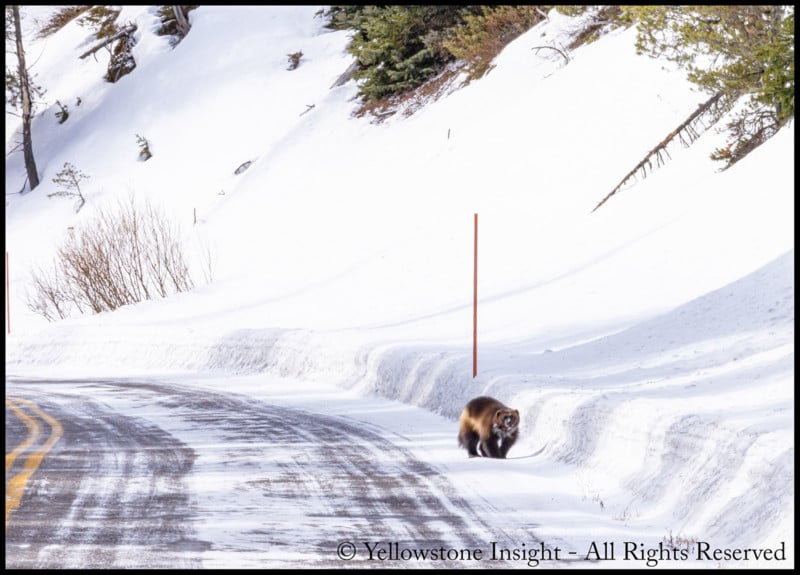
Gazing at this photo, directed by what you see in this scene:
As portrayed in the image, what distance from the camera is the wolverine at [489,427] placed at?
32.0 ft

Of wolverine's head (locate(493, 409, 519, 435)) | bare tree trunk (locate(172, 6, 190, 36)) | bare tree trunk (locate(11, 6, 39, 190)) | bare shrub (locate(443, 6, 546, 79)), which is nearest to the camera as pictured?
wolverine's head (locate(493, 409, 519, 435))

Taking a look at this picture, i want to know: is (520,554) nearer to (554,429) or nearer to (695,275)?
(554,429)

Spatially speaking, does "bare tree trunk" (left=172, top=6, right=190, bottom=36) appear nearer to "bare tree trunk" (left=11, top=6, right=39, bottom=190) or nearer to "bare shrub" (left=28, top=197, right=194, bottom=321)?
"bare tree trunk" (left=11, top=6, right=39, bottom=190)

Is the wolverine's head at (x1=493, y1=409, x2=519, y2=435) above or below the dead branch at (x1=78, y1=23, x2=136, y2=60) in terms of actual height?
below

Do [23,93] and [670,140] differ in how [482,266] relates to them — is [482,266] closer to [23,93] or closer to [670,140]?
[670,140]

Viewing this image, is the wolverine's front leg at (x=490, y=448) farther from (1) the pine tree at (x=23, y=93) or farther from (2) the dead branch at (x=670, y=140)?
(1) the pine tree at (x=23, y=93)

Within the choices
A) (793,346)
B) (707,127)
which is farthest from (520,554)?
(707,127)

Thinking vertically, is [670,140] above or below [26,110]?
below

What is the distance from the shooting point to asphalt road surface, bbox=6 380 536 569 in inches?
251

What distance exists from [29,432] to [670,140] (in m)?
18.3

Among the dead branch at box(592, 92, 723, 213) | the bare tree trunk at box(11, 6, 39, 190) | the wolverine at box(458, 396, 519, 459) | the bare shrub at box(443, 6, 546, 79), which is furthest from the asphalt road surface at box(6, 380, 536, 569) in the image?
the bare tree trunk at box(11, 6, 39, 190)

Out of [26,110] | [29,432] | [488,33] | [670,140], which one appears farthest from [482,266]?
[26,110]

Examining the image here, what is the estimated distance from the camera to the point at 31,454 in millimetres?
10094

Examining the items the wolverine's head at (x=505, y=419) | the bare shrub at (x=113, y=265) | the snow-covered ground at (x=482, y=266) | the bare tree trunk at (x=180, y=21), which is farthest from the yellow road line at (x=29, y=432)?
the bare tree trunk at (x=180, y=21)
